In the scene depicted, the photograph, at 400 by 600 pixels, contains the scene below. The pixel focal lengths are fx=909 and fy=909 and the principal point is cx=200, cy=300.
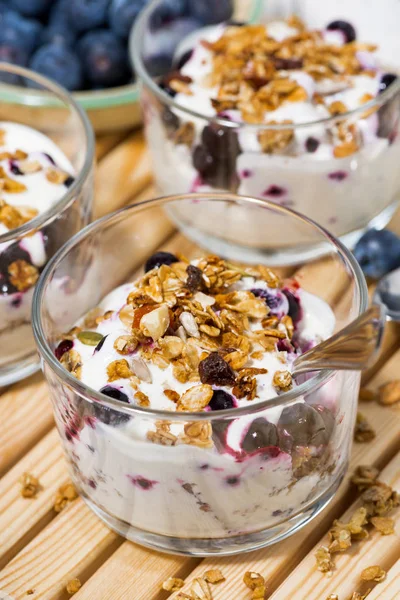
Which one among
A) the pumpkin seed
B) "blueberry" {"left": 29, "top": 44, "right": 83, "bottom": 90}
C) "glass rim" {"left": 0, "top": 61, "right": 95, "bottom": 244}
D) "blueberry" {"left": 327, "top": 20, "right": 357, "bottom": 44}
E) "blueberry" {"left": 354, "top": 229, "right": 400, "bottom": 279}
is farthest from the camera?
"blueberry" {"left": 29, "top": 44, "right": 83, "bottom": 90}

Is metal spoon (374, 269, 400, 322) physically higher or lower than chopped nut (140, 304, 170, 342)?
lower

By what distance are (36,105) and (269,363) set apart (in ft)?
2.68

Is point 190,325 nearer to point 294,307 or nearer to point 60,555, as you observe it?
point 294,307

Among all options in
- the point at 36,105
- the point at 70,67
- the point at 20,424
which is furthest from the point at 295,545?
the point at 70,67

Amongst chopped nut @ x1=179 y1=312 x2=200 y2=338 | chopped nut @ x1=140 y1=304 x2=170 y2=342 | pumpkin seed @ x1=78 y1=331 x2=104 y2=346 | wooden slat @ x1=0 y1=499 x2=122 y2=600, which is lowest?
wooden slat @ x1=0 y1=499 x2=122 y2=600

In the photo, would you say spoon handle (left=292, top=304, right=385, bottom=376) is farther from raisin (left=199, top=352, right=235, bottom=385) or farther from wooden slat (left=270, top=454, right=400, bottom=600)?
wooden slat (left=270, top=454, right=400, bottom=600)

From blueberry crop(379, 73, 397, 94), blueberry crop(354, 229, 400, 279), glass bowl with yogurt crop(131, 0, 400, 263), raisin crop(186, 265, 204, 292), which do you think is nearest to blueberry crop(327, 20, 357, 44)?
glass bowl with yogurt crop(131, 0, 400, 263)

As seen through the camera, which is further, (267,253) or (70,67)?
(70,67)

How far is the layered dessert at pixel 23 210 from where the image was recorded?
1337 millimetres

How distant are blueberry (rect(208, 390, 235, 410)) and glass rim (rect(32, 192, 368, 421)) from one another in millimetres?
75

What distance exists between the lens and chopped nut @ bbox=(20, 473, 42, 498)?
1292mm

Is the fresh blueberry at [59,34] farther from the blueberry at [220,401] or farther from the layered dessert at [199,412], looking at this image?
the blueberry at [220,401]

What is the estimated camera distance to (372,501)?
124 cm

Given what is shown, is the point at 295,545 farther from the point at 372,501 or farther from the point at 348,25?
the point at 348,25
